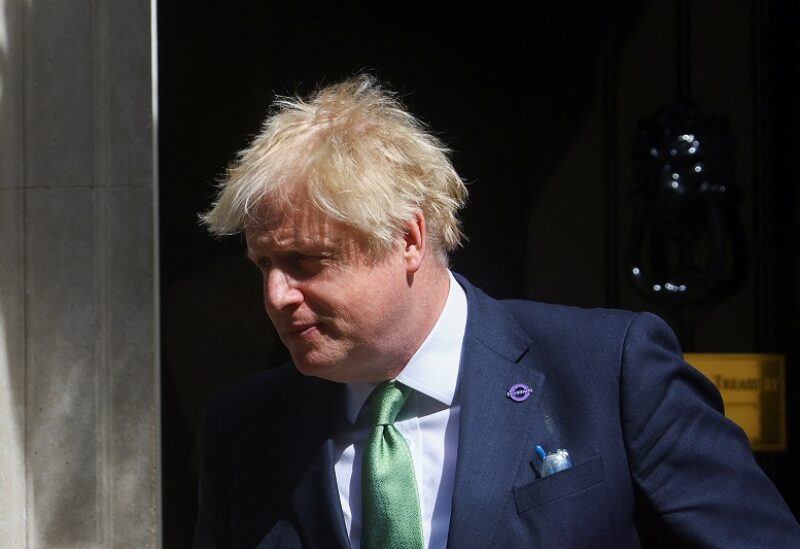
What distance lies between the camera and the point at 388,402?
6.63 ft

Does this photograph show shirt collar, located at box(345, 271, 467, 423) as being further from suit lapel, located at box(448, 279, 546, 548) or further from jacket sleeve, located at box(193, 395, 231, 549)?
jacket sleeve, located at box(193, 395, 231, 549)

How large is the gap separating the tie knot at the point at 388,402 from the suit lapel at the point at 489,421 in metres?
0.11

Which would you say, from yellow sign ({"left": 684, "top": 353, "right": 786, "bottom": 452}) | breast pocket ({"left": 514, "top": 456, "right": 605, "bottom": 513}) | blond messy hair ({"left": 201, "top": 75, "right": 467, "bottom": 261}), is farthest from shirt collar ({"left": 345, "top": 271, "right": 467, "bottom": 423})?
yellow sign ({"left": 684, "top": 353, "right": 786, "bottom": 452})

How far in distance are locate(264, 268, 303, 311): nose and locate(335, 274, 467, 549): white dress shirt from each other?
0.90ft

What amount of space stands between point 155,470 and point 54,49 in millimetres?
1463

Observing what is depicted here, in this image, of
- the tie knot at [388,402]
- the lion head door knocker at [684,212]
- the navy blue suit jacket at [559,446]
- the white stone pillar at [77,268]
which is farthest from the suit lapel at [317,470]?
the lion head door knocker at [684,212]

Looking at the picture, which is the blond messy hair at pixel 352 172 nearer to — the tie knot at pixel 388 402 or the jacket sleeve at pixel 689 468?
the tie knot at pixel 388 402

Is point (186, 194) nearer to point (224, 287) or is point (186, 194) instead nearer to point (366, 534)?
point (224, 287)

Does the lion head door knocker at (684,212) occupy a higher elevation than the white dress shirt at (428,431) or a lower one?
higher

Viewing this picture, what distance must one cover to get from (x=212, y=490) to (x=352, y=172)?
76 cm

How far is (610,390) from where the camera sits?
1.98 m

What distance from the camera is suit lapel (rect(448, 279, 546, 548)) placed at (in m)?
1.89

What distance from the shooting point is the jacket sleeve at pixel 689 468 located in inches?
73.5

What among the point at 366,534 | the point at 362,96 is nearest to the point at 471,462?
the point at 366,534
